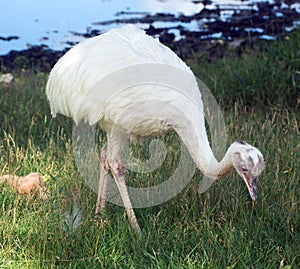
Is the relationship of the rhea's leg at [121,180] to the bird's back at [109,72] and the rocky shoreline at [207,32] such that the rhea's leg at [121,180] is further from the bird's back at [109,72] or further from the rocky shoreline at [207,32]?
the rocky shoreline at [207,32]

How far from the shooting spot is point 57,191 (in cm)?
466

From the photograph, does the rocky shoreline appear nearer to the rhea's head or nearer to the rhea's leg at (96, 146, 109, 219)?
the rhea's leg at (96, 146, 109, 219)

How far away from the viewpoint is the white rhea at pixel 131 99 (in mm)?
4141

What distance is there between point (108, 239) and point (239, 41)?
6000 millimetres

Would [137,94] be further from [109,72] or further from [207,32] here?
[207,32]

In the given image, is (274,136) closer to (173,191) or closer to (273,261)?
(173,191)

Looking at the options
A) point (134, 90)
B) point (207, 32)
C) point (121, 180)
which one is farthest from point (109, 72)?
point (207, 32)

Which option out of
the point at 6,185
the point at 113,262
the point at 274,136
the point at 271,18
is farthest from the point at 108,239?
the point at 271,18

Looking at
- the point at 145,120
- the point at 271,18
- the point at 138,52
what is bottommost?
the point at 271,18

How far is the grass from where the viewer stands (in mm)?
3990

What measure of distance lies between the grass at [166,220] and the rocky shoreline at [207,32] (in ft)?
11.7

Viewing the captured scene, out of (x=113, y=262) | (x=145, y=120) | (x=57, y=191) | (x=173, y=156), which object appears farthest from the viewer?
(x=173, y=156)

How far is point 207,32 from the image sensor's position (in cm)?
1070

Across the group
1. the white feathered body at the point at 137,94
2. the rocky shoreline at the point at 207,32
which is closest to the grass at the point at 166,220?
the white feathered body at the point at 137,94
